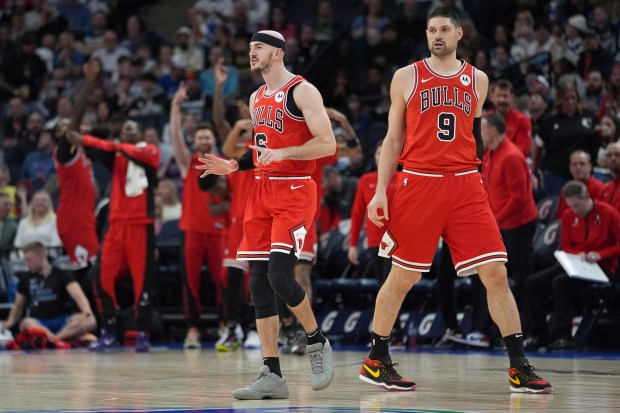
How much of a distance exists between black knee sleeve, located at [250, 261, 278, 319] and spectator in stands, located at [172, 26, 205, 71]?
12.8m

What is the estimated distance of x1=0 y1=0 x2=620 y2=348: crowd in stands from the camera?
1239cm

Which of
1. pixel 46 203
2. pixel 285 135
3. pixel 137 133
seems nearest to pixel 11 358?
pixel 137 133

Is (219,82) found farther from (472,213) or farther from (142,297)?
(472,213)

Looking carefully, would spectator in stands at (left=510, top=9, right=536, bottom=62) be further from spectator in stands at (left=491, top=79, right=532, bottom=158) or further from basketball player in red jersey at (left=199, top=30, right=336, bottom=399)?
basketball player in red jersey at (left=199, top=30, right=336, bottom=399)

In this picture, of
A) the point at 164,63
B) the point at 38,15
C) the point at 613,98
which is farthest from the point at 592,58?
the point at 38,15

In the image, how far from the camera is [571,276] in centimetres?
1078

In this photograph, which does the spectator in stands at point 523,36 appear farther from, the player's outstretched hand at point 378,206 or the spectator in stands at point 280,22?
the player's outstretched hand at point 378,206

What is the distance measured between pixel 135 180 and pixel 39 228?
121 inches

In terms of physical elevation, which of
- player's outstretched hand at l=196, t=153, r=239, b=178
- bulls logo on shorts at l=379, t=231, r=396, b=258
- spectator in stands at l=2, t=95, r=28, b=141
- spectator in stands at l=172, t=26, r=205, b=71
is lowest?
bulls logo on shorts at l=379, t=231, r=396, b=258

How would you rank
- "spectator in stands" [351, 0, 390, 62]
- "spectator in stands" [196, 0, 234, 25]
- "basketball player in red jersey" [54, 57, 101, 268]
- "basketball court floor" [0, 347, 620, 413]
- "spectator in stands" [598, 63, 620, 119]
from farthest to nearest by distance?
1. "spectator in stands" [196, 0, 234, 25]
2. "spectator in stands" [351, 0, 390, 62]
3. "basketball player in red jersey" [54, 57, 101, 268]
4. "spectator in stands" [598, 63, 620, 119]
5. "basketball court floor" [0, 347, 620, 413]

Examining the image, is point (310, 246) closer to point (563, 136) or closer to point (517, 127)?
point (517, 127)

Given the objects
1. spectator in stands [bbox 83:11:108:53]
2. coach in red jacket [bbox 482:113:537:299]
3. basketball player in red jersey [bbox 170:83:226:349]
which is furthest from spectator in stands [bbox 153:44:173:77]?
coach in red jacket [bbox 482:113:537:299]

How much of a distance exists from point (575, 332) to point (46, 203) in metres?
6.95

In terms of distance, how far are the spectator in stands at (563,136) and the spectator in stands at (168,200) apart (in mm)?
5005
